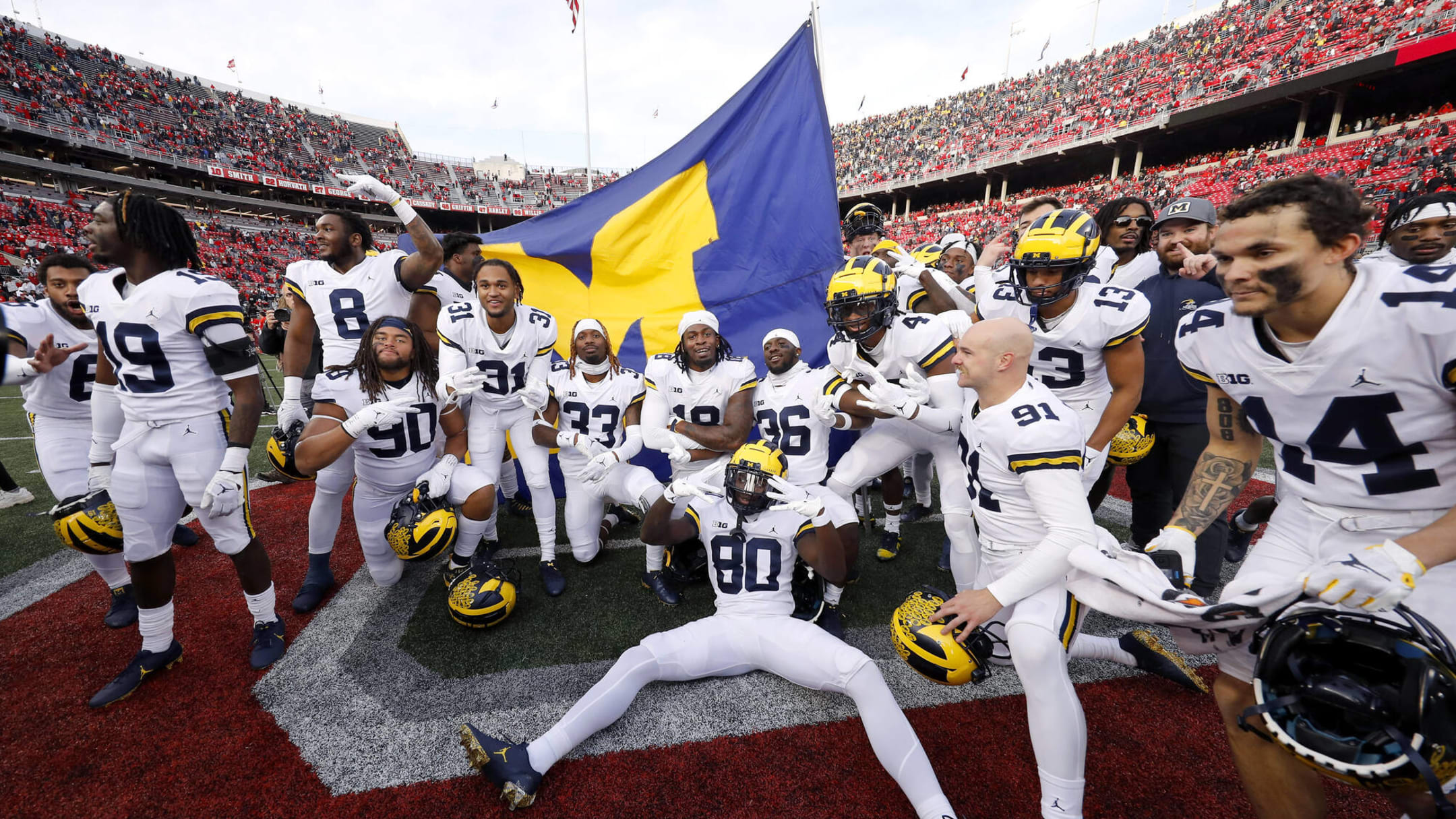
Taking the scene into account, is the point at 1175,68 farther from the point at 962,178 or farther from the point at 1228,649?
the point at 1228,649

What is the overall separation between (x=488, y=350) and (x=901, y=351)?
322 centimetres

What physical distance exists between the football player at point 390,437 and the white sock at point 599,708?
183cm

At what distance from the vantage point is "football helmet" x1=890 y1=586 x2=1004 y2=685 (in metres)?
2.19

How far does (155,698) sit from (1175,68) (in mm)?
39263

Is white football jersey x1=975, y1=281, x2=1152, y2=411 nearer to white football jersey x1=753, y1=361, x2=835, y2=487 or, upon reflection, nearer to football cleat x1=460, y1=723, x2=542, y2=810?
white football jersey x1=753, y1=361, x2=835, y2=487

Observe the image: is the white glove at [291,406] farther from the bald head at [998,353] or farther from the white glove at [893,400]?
the bald head at [998,353]

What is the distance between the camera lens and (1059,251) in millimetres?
3002

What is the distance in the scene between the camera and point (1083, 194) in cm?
2516

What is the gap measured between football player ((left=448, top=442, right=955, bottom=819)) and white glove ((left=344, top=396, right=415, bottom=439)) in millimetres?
1869

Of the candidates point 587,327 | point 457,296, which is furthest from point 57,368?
point 587,327

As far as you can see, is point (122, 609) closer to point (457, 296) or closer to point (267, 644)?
point (267, 644)

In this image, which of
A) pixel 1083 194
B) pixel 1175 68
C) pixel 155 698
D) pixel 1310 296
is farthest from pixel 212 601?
pixel 1175 68

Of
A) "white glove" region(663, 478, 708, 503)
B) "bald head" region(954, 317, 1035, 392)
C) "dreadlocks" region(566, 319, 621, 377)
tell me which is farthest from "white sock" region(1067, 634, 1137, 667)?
"dreadlocks" region(566, 319, 621, 377)

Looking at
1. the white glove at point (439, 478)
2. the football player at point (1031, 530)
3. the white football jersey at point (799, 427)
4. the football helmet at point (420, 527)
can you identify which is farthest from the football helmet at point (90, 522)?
the football player at point (1031, 530)
